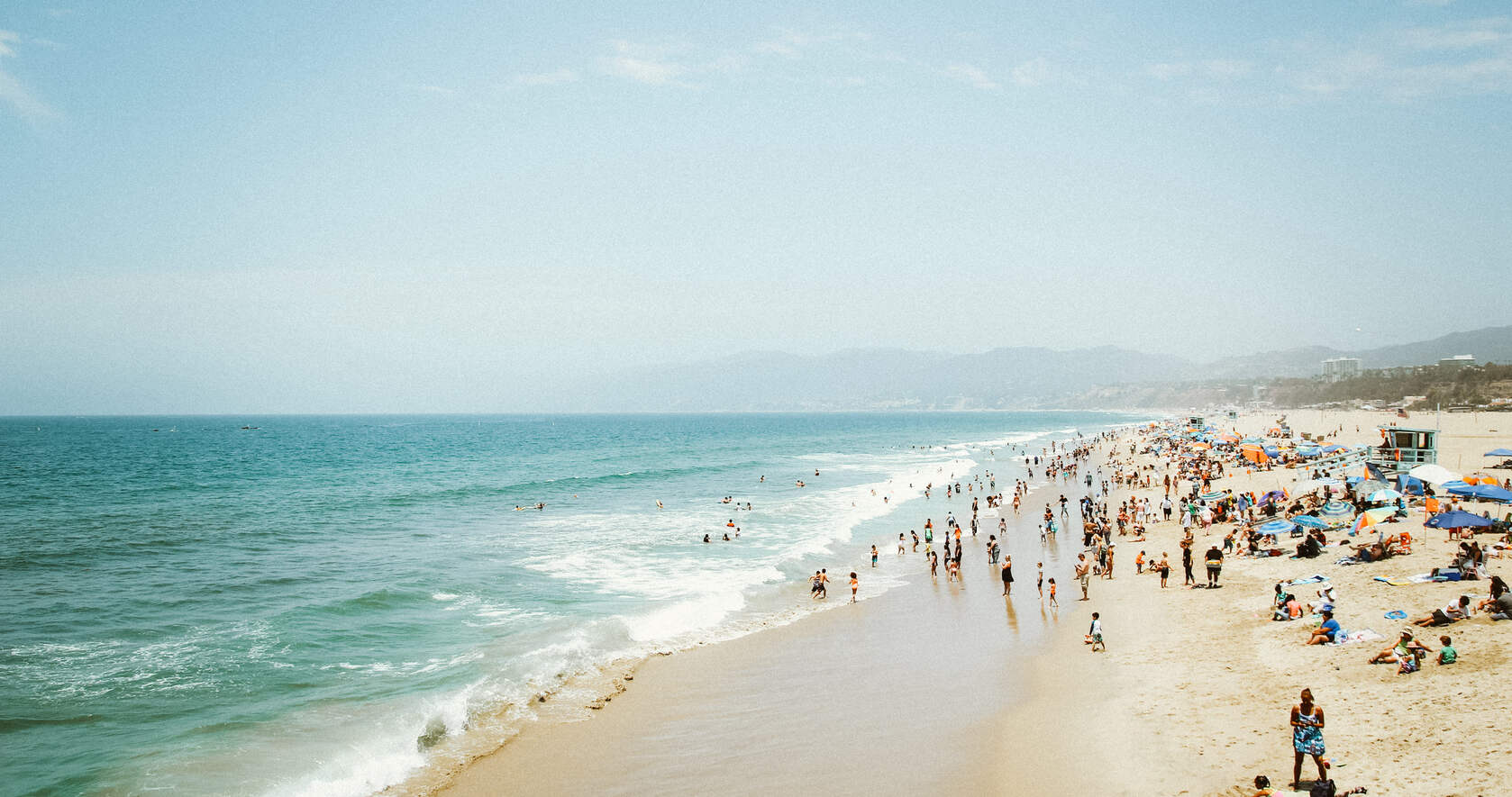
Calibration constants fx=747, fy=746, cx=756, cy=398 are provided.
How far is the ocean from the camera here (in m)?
11.8

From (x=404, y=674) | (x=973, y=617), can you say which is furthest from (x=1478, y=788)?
(x=404, y=674)

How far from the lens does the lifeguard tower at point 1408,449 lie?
31047mm

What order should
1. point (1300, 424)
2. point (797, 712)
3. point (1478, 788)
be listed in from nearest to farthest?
point (1478, 788)
point (797, 712)
point (1300, 424)

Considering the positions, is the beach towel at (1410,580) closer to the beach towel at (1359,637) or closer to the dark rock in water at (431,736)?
the beach towel at (1359,637)

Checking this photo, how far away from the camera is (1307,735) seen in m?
8.58

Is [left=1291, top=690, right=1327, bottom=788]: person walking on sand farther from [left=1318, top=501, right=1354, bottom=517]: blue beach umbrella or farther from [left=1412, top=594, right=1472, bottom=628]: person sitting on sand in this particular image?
[left=1318, top=501, right=1354, bottom=517]: blue beach umbrella

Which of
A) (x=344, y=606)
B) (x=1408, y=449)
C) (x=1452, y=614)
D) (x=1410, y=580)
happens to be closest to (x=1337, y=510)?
(x=1410, y=580)

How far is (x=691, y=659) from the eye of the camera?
1599 cm

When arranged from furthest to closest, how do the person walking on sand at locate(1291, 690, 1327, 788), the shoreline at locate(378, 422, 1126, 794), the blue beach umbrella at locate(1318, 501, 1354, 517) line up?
the blue beach umbrella at locate(1318, 501, 1354, 517) → the shoreline at locate(378, 422, 1126, 794) → the person walking on sand at locate(1291, 690, 1327, 788)

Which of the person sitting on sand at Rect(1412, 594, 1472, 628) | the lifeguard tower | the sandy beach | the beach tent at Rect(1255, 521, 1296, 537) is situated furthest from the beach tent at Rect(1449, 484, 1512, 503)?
the person sitting on sand at Rect(1412, 594, 1472, 628)

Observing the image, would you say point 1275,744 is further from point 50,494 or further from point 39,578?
point 50,494

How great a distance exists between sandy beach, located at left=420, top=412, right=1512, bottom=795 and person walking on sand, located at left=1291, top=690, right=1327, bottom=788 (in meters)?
0.36

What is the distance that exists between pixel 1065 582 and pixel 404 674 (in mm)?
18026

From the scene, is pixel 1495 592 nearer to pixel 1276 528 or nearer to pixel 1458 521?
pixel 1458 521
